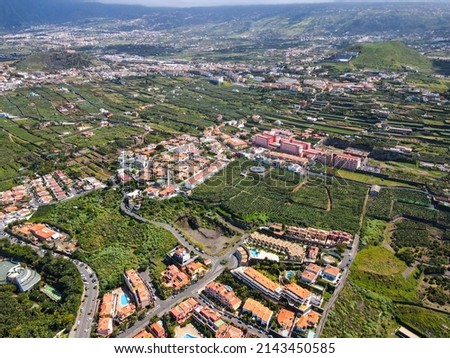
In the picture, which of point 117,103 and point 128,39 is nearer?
point 117,103

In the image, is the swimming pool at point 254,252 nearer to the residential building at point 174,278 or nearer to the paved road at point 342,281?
the residential building at point 174,278

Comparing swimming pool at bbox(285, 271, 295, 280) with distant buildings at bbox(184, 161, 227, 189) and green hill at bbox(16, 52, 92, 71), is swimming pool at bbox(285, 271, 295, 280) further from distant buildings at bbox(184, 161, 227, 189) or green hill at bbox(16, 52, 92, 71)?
green hill at bbox(16, 52, 92, 71)

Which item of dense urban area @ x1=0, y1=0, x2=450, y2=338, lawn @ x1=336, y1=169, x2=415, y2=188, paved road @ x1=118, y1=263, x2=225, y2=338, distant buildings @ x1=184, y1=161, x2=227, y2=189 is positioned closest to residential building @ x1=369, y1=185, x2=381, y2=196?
dense urban area @ x1=0, y1=0, x2=450, y2=338

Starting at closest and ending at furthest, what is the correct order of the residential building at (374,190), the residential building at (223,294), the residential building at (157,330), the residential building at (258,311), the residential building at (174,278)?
the residential building at (157,330)
the residential building at (258,311)
the residential building at (223,294)
the residential building at (174,278)
the residential building at (374,190)

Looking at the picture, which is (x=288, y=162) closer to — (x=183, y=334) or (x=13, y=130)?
(x=183, y=334)

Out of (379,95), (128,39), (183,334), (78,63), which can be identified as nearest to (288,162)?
(183,334)

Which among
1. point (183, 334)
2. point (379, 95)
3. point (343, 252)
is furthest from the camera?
point (379, 95)

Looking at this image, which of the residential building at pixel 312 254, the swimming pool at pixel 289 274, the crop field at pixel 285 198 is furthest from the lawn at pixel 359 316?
the crop field at pixel 285 198

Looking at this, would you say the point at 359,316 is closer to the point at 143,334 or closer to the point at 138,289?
the point at 143,334
